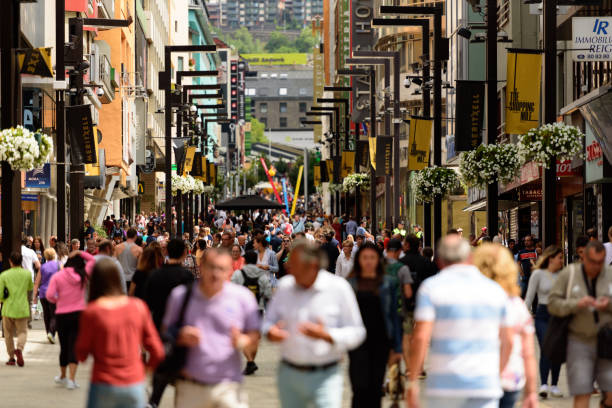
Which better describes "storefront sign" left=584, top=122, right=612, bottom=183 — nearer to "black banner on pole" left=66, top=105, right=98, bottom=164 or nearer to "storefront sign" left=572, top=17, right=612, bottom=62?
"storefront sign" left=572, top=17, right=612, bottom=62

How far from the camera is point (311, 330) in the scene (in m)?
7.93

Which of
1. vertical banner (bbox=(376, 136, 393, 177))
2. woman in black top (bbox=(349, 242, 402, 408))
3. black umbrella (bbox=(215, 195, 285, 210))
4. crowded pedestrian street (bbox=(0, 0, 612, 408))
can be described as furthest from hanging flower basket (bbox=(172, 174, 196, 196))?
woman in black top (bbox=(349, 242, 402, 408))

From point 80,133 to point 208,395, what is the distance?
2197cm

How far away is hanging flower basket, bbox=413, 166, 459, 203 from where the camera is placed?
33.4 metres

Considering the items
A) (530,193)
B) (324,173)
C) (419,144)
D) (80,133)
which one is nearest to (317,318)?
(80,133)

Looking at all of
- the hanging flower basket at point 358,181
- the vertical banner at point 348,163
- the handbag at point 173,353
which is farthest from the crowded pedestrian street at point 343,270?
the vertical banner at point 348,163

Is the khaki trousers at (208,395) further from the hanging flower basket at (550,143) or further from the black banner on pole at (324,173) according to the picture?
the black banner on pole at (324,173)

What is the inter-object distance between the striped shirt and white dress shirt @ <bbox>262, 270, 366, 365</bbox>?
2.28 ft

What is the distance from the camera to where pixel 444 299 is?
7543mm

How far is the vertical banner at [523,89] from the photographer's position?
2314 cm

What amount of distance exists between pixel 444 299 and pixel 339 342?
82 cm

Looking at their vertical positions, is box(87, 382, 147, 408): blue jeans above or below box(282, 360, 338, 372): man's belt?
below

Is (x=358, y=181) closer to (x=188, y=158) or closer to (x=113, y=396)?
(x=188, y=158)

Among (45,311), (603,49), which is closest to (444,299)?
(45,311)
